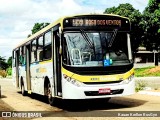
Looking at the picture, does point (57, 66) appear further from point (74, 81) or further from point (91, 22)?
point (91, 22)

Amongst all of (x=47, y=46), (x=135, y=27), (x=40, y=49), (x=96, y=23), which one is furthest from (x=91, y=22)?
(x=135, y=27)

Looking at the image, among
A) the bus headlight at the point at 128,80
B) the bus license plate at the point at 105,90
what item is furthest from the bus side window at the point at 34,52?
the bus license plate at the point at 105,90

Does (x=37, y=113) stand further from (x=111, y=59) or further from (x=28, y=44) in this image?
(x=28, y=44)

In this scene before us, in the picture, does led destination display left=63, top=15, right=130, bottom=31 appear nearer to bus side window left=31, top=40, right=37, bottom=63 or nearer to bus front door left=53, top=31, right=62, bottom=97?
bus front door left=53, top=31, right=62, bottom=97

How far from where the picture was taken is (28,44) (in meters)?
22.2

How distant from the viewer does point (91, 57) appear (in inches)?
570

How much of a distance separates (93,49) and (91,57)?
304 millimetres

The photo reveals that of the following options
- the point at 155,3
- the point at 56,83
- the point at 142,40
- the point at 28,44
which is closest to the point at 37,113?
the point at 56,83

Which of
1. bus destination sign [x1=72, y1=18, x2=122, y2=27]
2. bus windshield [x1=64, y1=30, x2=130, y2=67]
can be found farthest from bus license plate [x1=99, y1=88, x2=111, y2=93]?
bus destination sign [x1=72, y1=18, x2=122, y2=27]

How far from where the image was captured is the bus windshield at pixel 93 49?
570 inches

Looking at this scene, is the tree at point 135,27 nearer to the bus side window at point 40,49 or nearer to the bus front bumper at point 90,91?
the bus side window at point 40,49

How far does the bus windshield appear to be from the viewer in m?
14.5

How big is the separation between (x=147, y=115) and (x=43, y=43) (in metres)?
6.85

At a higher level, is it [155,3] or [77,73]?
[155,3]
